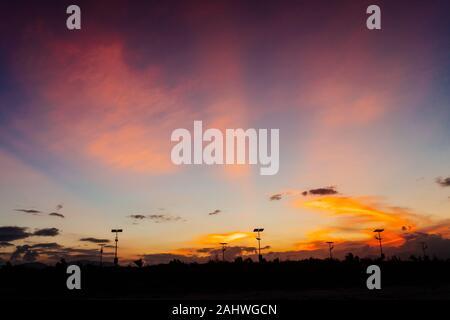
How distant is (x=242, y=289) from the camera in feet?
163

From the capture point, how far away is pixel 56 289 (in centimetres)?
4959

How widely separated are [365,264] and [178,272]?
1161 inches

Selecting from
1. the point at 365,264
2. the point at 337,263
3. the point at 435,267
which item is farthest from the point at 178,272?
the point at 435,267

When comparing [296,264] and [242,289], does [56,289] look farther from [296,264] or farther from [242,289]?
[296,264]

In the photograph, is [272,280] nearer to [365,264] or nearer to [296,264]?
[296,264]

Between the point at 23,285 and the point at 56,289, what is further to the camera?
the point at 23,285

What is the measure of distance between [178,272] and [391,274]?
31081 mm
